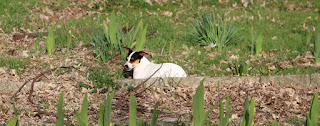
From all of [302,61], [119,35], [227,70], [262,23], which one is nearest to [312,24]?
[262,23]

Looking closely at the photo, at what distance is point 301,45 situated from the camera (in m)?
6.98

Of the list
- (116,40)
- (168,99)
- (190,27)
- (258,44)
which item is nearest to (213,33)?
(258,44)

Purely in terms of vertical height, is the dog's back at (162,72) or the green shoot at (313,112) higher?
the dog's back at (162,72)

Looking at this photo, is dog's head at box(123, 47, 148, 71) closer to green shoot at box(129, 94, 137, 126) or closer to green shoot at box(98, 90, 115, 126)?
green shoot at box(98, 90, 115, 126)

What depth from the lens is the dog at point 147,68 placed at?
4746mm

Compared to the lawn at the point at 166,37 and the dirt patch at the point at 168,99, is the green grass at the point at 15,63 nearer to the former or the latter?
the lawn at the point at 166,37

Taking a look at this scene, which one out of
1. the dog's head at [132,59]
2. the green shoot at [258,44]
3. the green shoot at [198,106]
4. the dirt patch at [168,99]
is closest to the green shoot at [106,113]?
the green shoot at [198,106]

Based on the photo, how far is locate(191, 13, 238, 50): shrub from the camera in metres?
6.34

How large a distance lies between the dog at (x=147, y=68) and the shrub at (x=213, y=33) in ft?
5.75

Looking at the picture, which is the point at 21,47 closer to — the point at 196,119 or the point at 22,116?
the point at 22,116

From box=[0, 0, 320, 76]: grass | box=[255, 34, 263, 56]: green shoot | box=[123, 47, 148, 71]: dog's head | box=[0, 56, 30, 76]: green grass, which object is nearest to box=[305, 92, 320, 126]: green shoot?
box=[123, 47, 148, 71]: dog's head

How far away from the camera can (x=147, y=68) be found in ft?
16.0

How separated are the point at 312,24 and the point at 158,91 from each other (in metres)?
5.73

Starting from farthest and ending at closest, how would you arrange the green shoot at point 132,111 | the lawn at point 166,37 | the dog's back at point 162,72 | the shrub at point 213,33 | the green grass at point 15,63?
the shrub at point 213,33 → the lawn at point 166,37 → the green grass at point 15,63 → the dog's back at point 162,72 → the green shoot at point 132,111
